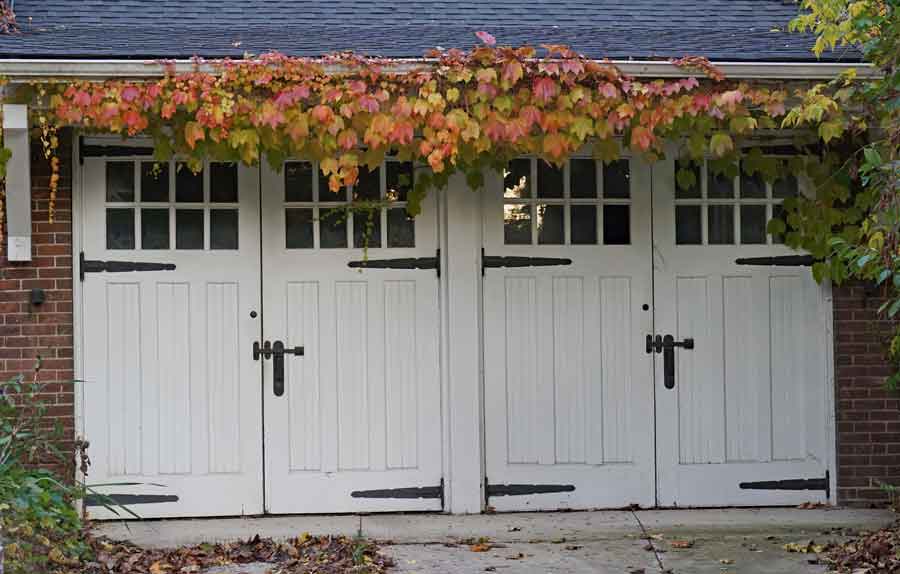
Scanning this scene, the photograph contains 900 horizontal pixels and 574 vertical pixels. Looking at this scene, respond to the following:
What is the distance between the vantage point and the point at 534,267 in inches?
304

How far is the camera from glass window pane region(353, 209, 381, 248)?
763 centimetres

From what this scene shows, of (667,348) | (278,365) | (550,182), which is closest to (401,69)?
(550,182)

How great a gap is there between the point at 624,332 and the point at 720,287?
67 centimetres

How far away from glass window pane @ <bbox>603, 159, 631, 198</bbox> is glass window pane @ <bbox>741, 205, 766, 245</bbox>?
76 centimetres

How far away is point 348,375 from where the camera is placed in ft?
25.1

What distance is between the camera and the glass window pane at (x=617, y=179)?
25.5ft

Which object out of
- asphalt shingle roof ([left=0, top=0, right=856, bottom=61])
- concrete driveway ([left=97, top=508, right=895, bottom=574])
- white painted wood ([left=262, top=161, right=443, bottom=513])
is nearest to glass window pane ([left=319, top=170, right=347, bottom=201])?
white painted wood ([left=262, top=161, right=443, bottom=513])

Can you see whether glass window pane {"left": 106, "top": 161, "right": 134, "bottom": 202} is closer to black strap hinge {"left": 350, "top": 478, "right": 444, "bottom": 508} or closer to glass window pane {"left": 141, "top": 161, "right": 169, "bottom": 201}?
glass window pane {"left": 141, "top": 161, "right": 169, "bottom": 201}

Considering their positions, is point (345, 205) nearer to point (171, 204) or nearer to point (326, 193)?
point (326, 193)

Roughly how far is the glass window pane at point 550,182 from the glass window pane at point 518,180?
76mm

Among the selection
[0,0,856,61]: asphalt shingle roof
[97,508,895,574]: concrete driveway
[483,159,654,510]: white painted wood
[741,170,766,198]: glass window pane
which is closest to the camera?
[97,508,895,574]: concrete driveway

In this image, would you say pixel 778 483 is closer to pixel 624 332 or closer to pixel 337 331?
pixel 624 332

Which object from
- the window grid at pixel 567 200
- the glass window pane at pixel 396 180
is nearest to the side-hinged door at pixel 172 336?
the glass window pane at pixel 396 180

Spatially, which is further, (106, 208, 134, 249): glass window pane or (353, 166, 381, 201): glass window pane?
(353, 166, 381, 201): glass window pane
